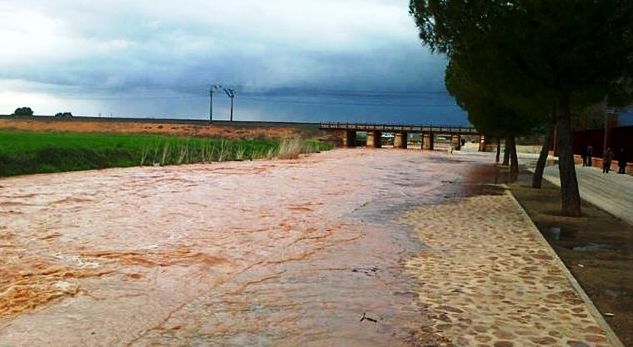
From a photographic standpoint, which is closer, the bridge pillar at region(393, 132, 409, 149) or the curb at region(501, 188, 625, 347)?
the curb at region(501, 188, 625, 347)

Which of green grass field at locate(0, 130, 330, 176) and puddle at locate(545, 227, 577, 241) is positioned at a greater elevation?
puddle at locate(545, 227, 577, 241)

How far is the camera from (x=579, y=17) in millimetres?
13180

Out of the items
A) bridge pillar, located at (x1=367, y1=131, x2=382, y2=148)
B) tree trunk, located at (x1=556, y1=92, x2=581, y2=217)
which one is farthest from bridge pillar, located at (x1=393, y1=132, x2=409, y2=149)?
tree trunk, located at (x1=556, y1=92, x2=581, y2=217)

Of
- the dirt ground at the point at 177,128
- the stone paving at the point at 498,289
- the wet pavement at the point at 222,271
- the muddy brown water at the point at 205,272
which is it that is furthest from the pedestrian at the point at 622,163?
the dirt ground at the point at 177,128

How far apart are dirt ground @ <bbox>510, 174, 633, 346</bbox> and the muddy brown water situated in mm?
2212

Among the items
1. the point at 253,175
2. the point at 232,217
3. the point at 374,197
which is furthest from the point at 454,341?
the point at 253,175

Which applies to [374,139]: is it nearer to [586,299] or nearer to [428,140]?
[428,140]

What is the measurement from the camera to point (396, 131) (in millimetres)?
102125

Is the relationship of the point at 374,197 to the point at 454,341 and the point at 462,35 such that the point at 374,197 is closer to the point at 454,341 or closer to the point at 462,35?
the point at 462,35

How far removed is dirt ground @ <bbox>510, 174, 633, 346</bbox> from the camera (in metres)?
7.59

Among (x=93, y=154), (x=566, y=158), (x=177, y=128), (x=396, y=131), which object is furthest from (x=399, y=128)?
(x=566, y=158)

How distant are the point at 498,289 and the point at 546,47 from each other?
295 inches

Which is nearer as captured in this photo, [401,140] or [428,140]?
[428,140]

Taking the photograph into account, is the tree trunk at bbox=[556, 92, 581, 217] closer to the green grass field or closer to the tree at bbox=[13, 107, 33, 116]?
the green grass field
